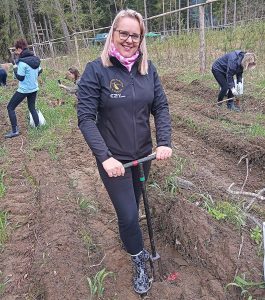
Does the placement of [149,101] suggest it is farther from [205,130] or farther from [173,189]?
[205,130]

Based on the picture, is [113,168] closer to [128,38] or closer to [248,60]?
[128,38]

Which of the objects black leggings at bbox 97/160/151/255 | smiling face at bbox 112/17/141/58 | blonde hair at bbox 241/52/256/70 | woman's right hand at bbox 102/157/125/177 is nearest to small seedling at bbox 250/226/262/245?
black leggings at bbox 97/160/151/255

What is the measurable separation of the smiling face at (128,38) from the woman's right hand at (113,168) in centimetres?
67

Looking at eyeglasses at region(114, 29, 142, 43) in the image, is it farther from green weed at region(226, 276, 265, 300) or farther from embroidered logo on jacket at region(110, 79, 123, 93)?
green weed at region(226, 276, 265, 300)

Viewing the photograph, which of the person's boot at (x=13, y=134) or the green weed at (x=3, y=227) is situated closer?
the green weed at (x=3, y=227)

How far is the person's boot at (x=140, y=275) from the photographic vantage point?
2.57m

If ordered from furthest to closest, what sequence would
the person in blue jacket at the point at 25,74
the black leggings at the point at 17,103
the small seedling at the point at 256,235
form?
1. the black leggings at the point at 17,103
2. the person in blue jacket at the point at 25,74
3. the small seedling at the point at 256,235

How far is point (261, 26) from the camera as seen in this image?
8.88m

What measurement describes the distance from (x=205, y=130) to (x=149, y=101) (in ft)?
11.9

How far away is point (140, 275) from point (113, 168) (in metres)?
0.94

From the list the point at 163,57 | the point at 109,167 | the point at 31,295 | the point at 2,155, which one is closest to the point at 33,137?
the point at 2,155

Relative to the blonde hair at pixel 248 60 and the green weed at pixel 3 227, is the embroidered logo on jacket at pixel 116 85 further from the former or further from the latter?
the blonde hair at pixel 248 60

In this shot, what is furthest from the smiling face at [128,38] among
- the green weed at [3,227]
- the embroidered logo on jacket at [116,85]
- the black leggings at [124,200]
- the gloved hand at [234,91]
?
the gloved hand at [234,91]

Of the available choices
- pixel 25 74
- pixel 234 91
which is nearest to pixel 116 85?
pixel 25 74
